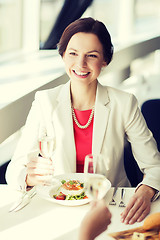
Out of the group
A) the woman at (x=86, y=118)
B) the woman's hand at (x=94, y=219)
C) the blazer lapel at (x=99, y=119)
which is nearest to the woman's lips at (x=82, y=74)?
the woman at (x=86, y=118)

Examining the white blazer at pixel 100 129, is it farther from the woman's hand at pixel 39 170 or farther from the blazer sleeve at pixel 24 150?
the woman's hand at pixel 39 170

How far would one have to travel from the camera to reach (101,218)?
0.79 metres

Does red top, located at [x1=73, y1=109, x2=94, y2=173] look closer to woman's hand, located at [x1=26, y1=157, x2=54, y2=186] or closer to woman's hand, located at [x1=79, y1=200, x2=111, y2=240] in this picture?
woman's hand, located at [x1=26, y1=157, x2=54, y2=186]

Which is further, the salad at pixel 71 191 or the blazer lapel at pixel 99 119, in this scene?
the blazer lapel at pixel 99 119

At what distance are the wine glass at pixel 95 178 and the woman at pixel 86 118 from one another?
69 centimetres

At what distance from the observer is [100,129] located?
1.88 m

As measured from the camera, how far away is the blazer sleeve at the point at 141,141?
1811mm

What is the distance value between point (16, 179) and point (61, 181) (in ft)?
0.72

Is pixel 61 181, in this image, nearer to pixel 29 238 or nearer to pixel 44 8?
pixel 29 238

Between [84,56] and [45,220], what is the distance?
2.72 ft

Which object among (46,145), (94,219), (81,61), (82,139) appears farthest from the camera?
(82,139)

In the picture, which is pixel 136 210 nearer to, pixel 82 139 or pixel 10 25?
pixel 82 139

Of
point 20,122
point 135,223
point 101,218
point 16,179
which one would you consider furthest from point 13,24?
point 101,218

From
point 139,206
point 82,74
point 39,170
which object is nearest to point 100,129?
point 82,74
